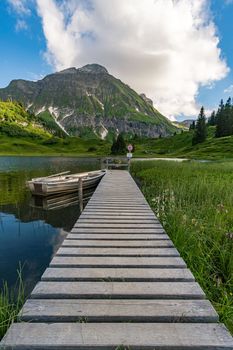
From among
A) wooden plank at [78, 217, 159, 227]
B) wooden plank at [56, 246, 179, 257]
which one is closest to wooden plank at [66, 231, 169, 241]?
wooden plank at [56, 246, 179, 257]

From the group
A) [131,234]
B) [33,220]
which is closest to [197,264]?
[131,234]

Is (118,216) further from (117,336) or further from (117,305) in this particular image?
(117,336)

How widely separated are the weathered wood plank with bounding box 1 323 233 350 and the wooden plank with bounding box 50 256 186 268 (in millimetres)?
1566

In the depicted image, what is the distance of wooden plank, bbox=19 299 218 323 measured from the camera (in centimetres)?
291

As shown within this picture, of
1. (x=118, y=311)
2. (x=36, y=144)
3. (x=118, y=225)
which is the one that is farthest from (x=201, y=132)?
(x=36, y=144)

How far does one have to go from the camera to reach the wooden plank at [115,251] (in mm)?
4898

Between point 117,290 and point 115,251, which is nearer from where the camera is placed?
point 117,290

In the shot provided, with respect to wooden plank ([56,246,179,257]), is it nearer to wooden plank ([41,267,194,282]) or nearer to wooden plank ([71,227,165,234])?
wooden plank ([41,267,194,282])

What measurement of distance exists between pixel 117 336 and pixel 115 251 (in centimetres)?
246

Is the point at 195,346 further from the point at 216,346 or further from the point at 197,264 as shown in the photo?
the point at 197,264

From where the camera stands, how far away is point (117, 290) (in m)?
3.51

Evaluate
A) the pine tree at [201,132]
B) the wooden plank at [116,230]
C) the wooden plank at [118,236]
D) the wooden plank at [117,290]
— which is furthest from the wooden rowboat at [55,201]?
the pine tree at [201,132]

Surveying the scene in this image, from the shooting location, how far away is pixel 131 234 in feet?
20.7

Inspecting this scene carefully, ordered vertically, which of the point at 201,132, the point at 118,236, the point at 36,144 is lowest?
the point at 118,236
